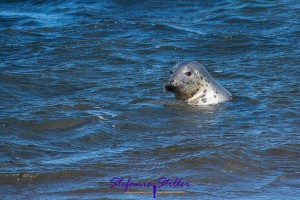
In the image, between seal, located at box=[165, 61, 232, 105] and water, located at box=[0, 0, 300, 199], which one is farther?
seal, located at box=[165, 61, 232, 105]

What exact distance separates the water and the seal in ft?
0.50

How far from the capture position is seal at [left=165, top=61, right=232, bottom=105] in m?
9.07

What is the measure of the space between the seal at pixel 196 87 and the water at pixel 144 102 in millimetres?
151

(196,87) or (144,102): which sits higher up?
(196,87)

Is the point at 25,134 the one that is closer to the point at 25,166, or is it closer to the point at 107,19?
the point at 25,166

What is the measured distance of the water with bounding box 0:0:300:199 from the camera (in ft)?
20.2

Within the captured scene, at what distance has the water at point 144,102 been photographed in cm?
617

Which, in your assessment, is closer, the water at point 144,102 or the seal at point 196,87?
the water at point 144,102

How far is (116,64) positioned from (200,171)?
16.6 feet

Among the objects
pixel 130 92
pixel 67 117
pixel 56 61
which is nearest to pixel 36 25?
pixel 56 61

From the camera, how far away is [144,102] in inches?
362

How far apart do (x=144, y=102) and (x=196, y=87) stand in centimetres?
61

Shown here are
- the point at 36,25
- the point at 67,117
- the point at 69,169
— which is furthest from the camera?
the point at 36,25

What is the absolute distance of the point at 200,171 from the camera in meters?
6.33
